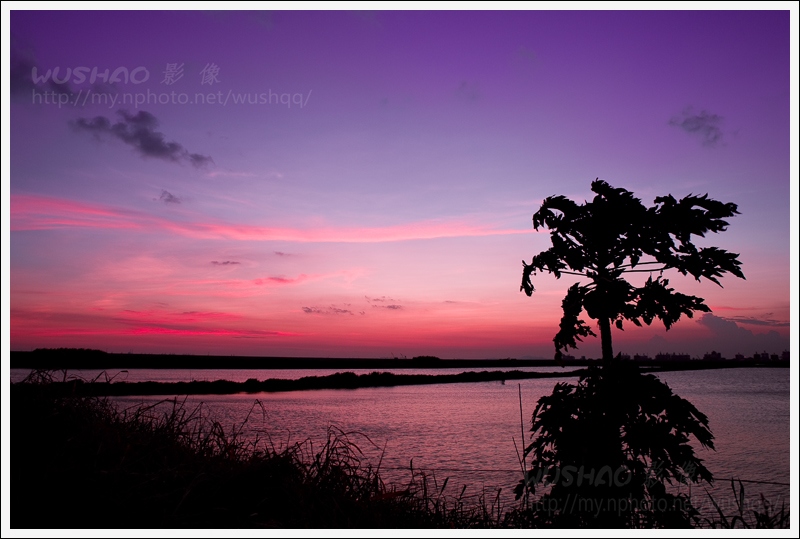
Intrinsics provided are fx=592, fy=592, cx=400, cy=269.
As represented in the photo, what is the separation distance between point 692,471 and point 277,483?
423cm

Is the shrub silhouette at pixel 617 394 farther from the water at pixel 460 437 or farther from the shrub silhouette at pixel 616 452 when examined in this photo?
the water at pixel 460 437

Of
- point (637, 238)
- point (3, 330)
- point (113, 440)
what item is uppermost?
point (637, 238)

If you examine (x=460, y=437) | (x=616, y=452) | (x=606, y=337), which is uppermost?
(x=606, y=337)

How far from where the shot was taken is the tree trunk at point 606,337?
613 centimetres

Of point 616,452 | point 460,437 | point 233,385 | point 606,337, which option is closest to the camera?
point 616,452

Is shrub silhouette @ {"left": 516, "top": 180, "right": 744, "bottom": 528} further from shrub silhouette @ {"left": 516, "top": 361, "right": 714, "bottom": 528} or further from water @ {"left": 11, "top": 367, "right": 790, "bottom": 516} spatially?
water @ {"left": 11, "top": 367, "right": 790, "bottom": 516}

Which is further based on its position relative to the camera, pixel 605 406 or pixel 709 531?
pixel 605 406

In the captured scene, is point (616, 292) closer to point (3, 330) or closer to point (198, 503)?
point (198, 503)

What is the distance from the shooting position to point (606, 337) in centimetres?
620

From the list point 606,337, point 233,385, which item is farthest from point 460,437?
point 233,385

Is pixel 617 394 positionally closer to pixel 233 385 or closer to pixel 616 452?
pixel 616 452

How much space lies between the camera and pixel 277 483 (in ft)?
21.3

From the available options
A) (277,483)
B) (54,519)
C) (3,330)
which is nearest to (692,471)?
(277,483)

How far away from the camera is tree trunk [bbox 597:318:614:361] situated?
613cm
